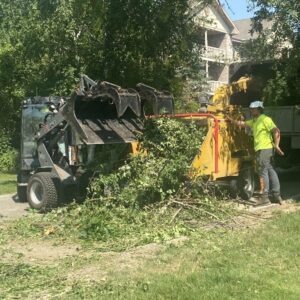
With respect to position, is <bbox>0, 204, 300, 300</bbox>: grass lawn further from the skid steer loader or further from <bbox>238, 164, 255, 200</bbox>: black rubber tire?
<bbox>238, 164, 255, 200</bbox>: black rubber tire

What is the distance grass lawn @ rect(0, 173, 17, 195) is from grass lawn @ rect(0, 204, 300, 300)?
283 inches

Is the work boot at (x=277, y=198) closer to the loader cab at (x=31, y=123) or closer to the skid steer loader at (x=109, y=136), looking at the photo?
the skid steer loader at (x=109, y=136)

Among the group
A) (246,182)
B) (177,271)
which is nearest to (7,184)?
(246,182)

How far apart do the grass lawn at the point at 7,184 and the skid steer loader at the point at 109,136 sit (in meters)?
2.60

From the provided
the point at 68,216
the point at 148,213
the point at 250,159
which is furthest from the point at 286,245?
the point at 250,159

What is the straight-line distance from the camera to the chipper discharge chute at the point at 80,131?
9.86m

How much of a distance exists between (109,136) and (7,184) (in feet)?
23.9

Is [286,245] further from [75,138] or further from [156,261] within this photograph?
[75,138]

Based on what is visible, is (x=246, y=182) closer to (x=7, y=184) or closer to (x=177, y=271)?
(x=177, y=271)

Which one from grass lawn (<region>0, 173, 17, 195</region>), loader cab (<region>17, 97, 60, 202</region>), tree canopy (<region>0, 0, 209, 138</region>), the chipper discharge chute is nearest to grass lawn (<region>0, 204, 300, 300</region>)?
the chipper discharge chute

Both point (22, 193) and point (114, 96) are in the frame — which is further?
point (22, 193)

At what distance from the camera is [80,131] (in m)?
9.77

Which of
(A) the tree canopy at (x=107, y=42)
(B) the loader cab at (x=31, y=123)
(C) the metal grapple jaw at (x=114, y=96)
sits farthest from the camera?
(A) the tree canopy at (x=107, y=42)

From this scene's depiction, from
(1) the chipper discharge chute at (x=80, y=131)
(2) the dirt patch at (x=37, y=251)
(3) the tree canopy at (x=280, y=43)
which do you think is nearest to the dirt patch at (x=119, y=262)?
(2) the dirt patch at (x=37, y=251)
